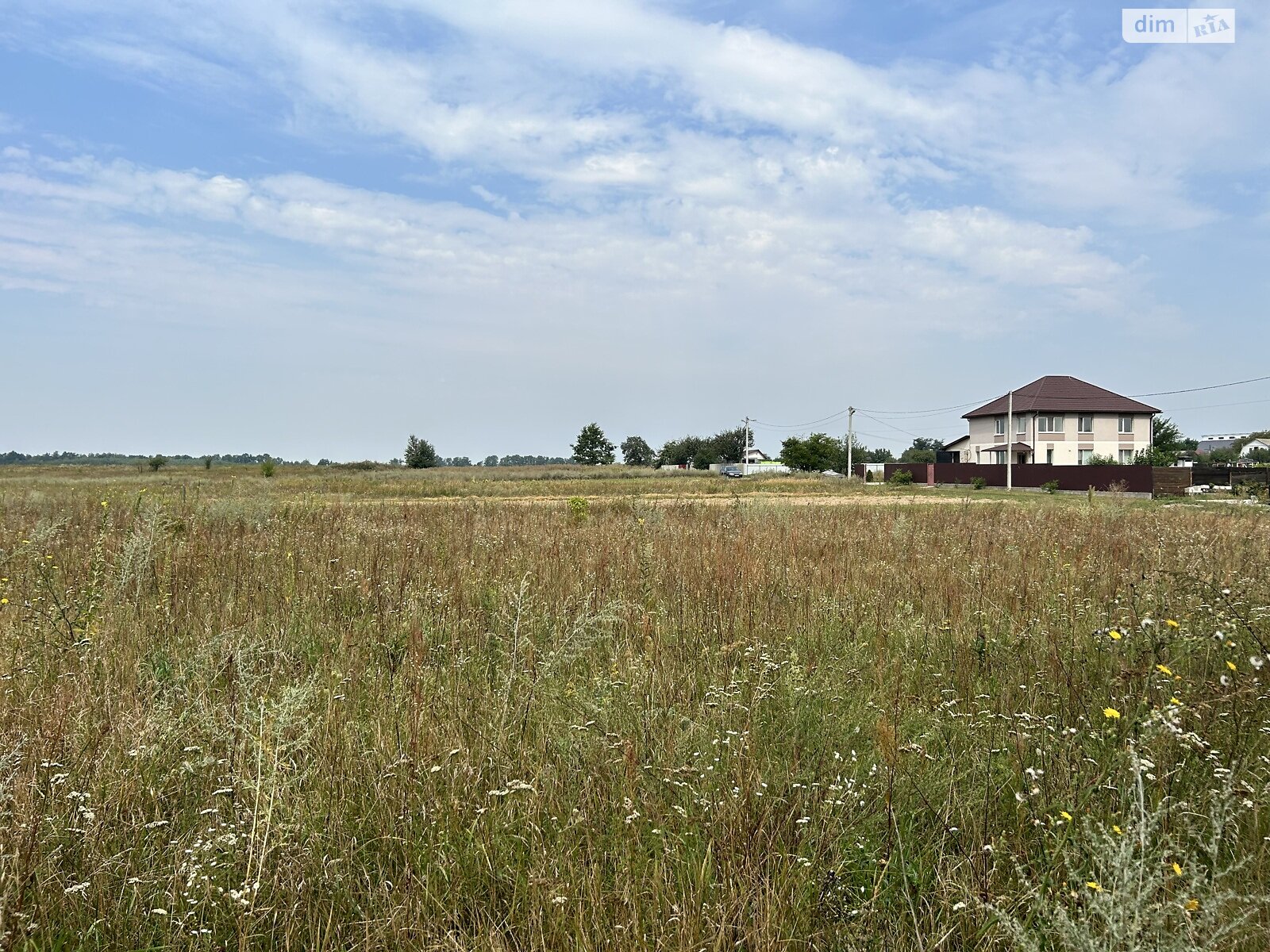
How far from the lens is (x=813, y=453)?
349 ft

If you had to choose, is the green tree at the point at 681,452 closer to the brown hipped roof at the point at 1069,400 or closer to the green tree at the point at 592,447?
the green tree at the point at 592,447

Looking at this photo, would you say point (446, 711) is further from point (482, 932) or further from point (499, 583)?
point (499, 583)

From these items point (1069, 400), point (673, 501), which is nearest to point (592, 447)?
point (1069, 400)

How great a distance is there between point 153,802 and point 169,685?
1.45 m

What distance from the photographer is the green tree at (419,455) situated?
91188mm

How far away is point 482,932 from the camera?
2025mm

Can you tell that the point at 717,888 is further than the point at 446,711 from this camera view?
No

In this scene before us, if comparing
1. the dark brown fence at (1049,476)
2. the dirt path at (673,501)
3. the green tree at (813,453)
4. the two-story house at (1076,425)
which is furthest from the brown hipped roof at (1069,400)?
the dirt path at (673,501)

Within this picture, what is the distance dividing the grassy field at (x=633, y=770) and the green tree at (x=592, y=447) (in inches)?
4651

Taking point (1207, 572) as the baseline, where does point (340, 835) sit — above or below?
below

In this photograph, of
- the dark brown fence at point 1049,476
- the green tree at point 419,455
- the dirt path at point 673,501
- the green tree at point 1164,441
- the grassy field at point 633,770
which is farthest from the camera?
the green tree at point 419,455

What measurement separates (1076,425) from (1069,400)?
8.22 feet

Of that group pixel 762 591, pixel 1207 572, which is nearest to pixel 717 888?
pixel 762 591

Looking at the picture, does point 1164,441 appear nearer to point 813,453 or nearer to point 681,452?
point 813,453
